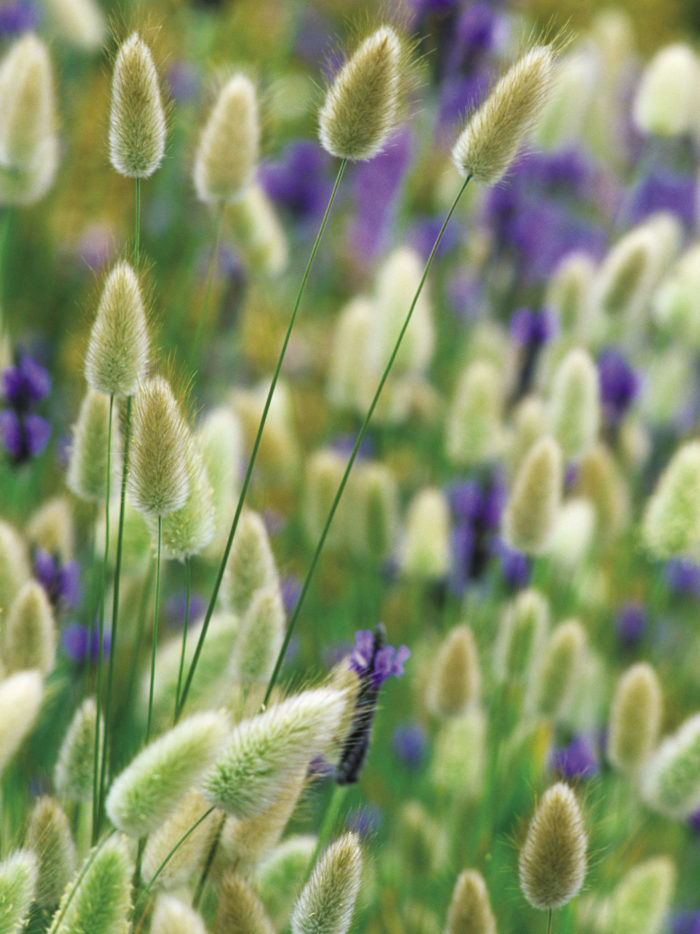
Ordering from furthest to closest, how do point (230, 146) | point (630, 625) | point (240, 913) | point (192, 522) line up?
1. point (630, 625)
2. point (230, 146)
3. point (192, 522)
4. point (240, 913)

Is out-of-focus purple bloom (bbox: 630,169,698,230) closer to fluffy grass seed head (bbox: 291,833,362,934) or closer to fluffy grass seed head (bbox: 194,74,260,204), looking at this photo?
fluffy grass seed head (bbox: 194,74,260,204)

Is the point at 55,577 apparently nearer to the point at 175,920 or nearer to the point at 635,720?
the point at 175,920

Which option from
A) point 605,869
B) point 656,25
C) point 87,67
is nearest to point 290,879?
point 605,869

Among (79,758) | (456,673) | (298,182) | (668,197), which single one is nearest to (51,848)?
(79,758)

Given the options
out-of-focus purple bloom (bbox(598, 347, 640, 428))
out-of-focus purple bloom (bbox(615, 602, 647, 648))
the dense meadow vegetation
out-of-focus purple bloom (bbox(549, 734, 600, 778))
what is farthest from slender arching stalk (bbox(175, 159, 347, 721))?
out-of-focus purple bloom (bbox(615, 602, 647, 648))

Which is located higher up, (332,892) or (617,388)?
(617,388)

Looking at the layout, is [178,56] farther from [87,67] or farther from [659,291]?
[659,291]
